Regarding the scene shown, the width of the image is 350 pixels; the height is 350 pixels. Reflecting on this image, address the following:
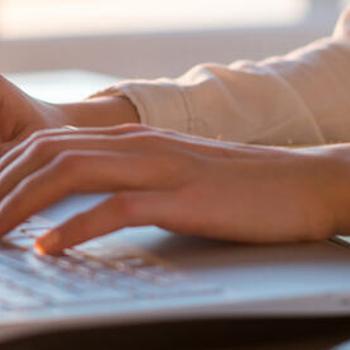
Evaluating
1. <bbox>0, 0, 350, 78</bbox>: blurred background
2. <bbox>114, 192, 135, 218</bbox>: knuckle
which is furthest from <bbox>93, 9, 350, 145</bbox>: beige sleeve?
<bbox>0, 0, 350, 78</bbox>: blurred background

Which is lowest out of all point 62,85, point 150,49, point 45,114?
point 150,49

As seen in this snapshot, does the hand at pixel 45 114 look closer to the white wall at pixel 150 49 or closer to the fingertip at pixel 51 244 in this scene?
the fingertip at pixel 51 244

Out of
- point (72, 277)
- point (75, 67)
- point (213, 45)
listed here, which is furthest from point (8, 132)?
point (213, 45)

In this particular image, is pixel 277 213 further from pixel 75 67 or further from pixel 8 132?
pixel 75 67

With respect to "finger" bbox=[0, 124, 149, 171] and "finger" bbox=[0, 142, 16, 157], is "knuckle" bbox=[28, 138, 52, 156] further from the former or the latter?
"finger" bbox=[0, 142, 16, 157]

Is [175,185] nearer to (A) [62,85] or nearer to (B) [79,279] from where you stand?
(B) [79,279]

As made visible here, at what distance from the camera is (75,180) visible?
655 millimetres

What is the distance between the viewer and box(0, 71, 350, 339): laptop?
0.50m

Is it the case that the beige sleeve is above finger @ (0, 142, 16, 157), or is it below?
below

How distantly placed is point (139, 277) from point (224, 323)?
6 cm

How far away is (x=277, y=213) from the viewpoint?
661 mm

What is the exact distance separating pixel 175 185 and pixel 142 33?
2255 millimetres

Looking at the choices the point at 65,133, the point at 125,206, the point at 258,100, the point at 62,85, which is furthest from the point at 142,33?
the point at 125,206

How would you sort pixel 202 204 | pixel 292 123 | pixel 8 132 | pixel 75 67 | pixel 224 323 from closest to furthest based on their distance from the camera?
pixel 224 323 → pixel 202 204 → pixel 8 132 → pixel 292 123 → pixel 75 67
